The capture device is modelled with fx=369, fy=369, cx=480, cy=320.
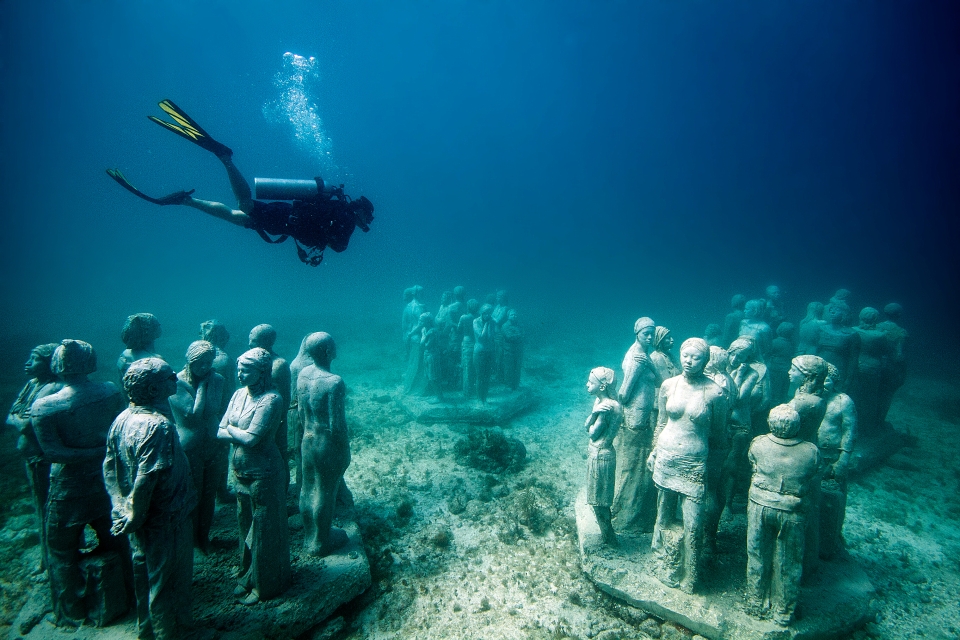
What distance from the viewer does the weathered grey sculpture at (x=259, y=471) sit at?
390 cm

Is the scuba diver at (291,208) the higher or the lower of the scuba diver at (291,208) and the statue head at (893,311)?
the lower

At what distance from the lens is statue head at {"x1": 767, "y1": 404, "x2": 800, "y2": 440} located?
3.79m

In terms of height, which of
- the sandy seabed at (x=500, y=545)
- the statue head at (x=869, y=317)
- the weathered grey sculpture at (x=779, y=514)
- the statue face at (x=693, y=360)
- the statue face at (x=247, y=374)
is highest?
the statue head at (x=869, y=317)

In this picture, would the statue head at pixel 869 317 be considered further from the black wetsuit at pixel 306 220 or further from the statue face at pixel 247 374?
the statue face at pixel 247 374

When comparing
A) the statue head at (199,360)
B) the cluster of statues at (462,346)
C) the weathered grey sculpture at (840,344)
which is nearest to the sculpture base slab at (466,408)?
the cluster of statues at (462,346)

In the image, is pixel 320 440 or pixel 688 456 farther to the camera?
pixel 320 440

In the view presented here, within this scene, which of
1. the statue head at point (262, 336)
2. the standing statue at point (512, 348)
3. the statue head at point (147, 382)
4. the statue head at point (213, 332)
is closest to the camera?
the statue head at point (147, 382)

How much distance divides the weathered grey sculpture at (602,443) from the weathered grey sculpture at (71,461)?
5558 millimetres

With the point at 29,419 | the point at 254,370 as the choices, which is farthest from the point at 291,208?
the point at 29,419

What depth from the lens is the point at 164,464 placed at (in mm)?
3139

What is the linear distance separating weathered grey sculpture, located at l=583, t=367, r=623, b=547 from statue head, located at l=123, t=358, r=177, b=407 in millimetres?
4627

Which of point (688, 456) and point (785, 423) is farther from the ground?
point (785, 423)

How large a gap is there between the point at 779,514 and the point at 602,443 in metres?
1.89

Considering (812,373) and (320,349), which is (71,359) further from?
(812,373)
